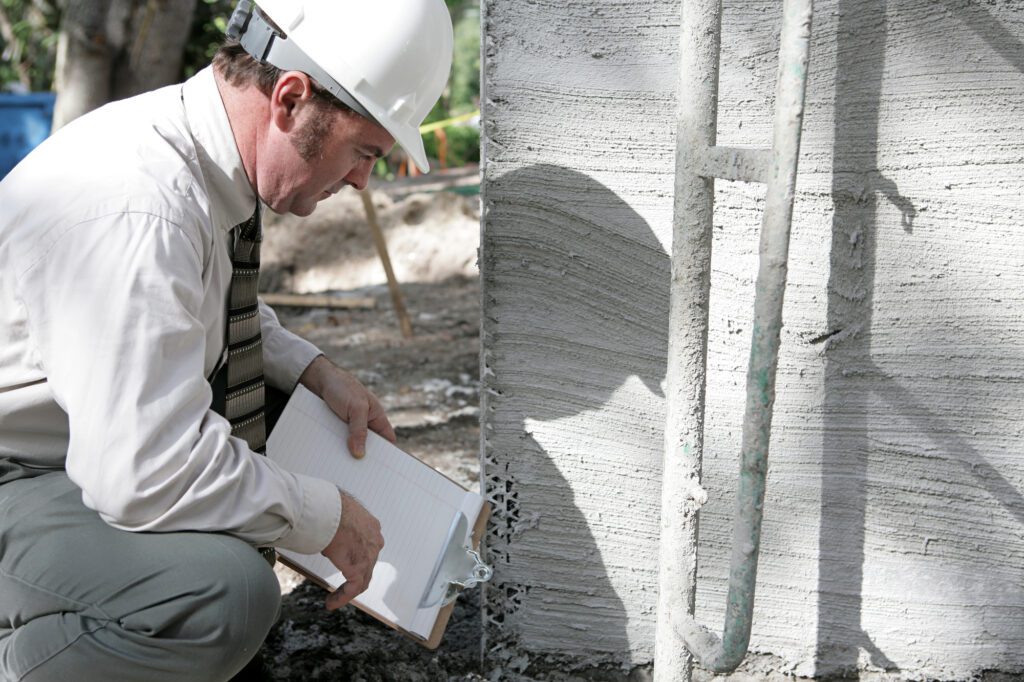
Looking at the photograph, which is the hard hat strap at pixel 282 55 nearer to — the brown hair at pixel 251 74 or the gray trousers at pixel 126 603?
the brown hair at pixel 251 74

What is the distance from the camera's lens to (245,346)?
6.65 ft

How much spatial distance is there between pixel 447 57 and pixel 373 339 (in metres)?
3.77

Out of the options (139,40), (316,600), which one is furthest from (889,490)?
(139,40)

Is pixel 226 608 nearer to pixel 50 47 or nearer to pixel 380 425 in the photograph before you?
pixel 380 425

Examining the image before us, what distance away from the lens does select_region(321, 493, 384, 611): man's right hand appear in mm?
1824

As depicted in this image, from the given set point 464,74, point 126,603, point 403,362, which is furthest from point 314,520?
point 464,74

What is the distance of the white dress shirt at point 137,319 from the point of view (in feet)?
4.98

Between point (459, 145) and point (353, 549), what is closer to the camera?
point (353, 549)

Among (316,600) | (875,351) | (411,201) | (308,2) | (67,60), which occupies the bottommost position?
(411,201)

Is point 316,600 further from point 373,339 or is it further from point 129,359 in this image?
point 373,339

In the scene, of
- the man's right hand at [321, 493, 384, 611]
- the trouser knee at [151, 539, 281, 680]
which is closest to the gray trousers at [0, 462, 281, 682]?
the trouser knee at [151, 539, 281, 680]

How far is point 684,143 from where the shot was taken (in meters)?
1.64

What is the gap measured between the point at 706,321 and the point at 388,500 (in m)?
0.82

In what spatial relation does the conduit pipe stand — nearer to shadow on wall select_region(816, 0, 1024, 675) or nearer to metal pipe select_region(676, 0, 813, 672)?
metal pipe select_region(676, 0, 813, 672)
